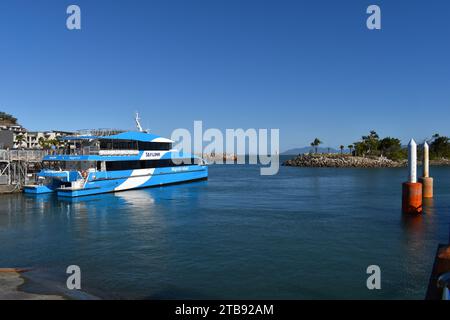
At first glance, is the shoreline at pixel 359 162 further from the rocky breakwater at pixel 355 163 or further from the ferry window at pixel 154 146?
the ferry window at pixel 154 146

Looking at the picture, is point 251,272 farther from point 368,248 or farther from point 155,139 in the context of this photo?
point 155,139

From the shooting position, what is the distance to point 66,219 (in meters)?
28.0

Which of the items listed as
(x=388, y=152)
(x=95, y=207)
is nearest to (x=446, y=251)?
(x=95, y=207)

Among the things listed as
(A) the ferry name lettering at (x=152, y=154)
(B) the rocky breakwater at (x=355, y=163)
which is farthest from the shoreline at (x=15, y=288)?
(B) the rocky breakwater at (x=355, y=163)

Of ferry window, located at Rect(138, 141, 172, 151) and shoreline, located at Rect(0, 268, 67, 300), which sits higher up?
ferry window, located at Rect(138, 141, 172, 151)

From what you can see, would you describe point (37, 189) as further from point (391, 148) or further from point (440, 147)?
point (440, 147)

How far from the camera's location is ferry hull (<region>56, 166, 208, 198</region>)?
129 ft

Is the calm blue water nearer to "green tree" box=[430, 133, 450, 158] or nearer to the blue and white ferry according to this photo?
the blue and white ferry

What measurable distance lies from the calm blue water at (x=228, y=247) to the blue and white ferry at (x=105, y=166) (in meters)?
6.10

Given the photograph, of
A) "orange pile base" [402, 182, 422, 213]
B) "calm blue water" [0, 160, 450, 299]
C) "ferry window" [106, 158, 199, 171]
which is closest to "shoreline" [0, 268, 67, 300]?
"calm blue water" [0, 160, 450, 299]

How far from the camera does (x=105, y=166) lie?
4297 cm

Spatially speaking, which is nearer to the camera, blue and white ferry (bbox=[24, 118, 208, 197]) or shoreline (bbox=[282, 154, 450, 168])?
blue and white ferry (bbox=[24, 118, 208, 197])

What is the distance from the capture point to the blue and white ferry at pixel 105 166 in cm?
4072
